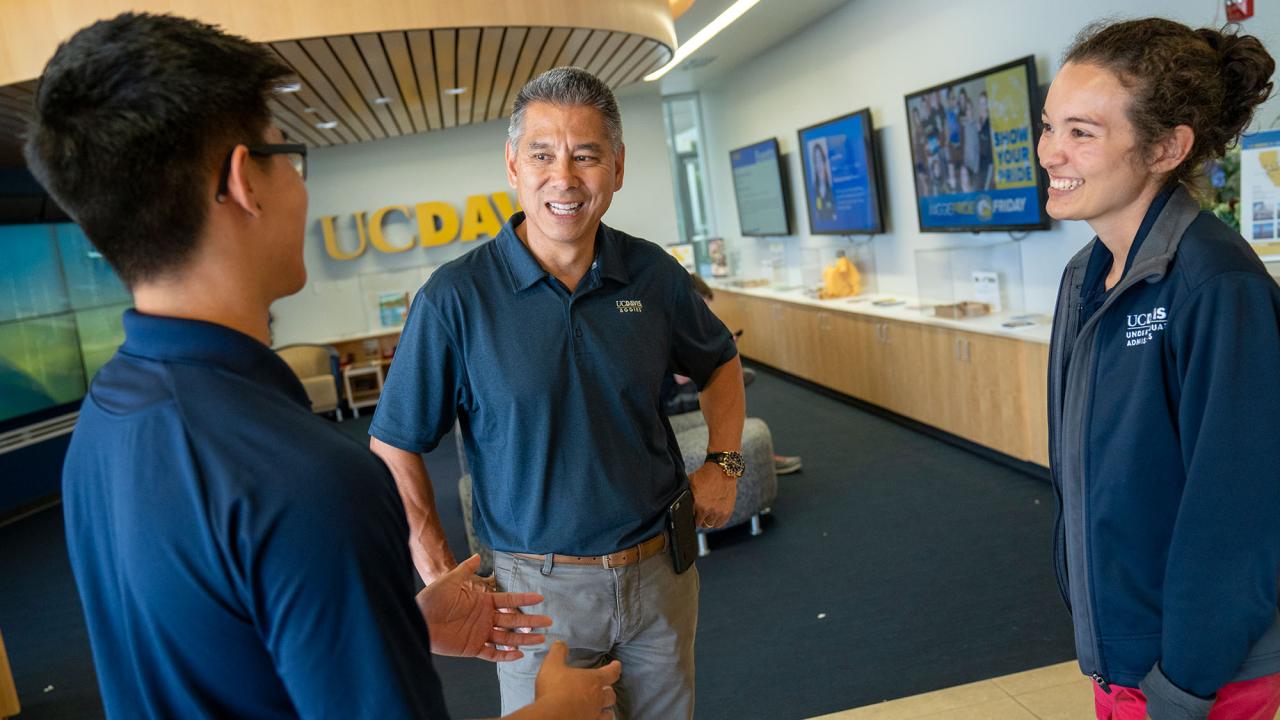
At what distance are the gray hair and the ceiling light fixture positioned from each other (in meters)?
5.55

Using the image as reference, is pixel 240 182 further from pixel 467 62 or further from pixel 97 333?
pixel 97 333

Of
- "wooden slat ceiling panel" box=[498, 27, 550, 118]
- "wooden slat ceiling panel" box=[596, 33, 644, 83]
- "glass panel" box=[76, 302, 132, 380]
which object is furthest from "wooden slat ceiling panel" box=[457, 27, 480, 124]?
"glass panel" box=[76, 302, 132, 380]

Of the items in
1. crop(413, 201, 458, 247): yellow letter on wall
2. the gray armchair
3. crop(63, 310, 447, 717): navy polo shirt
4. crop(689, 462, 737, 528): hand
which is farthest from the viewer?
crop(413, 201, 458, 247): yellow letter on wall

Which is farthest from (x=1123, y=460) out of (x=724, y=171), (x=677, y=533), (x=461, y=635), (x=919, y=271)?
(x=724, y=171)

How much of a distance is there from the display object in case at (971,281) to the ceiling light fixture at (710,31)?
260 cm

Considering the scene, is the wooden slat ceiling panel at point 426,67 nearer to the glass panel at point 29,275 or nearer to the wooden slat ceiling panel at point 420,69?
the wooden slat ceiling panel at point 420,69

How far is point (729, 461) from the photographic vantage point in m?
2.24

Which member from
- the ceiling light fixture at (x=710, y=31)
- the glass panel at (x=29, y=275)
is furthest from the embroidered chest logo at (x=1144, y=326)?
the glass panel at (x=29, y=275)

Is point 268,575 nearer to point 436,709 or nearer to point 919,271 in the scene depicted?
point 436,709

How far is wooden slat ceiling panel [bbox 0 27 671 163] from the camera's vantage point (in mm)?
5242

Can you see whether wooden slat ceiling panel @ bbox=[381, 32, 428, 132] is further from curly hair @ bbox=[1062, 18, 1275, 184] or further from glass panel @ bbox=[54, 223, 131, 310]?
curly hair @ bbox=[1062, 18, 1275, 184]

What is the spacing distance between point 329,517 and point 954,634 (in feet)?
11.2

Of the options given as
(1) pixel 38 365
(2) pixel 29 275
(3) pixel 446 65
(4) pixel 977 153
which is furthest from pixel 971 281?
(2) pixel 29 275

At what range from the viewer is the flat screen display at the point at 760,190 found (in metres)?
10.3
